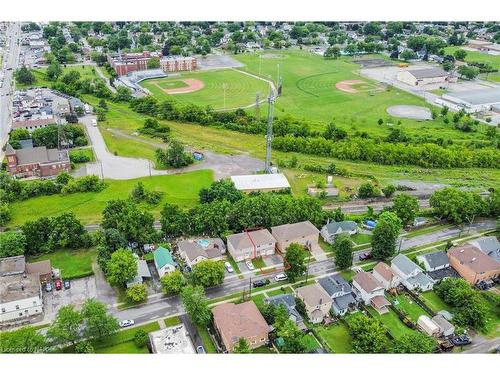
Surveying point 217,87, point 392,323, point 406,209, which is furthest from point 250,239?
point 217,87

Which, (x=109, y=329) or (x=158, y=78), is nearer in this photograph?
(x=109, y=329)

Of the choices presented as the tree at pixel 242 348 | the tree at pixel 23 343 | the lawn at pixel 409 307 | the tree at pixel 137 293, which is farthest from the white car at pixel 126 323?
the lawn at pixel 409 307

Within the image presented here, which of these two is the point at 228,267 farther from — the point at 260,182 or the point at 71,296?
the point at 260,182

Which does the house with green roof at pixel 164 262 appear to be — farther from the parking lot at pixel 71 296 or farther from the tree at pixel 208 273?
the parking lot at pixel 71 296

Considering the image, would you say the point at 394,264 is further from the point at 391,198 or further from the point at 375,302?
the point at 391,198

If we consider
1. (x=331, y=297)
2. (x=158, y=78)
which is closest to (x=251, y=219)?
(x=331, y=297)
